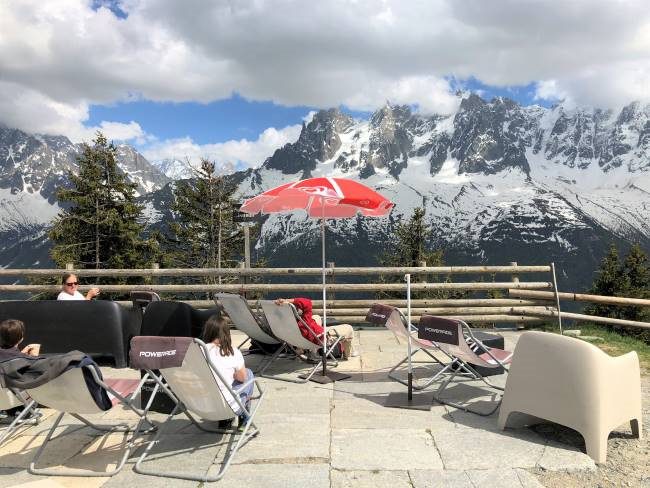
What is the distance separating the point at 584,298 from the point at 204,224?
28.2 m

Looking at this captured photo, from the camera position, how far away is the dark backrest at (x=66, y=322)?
624 centimetres

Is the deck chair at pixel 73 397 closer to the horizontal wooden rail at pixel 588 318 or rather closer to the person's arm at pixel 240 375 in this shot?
the person's arm at pixel 240 375

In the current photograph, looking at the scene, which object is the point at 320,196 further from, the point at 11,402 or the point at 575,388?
the point at 11,402

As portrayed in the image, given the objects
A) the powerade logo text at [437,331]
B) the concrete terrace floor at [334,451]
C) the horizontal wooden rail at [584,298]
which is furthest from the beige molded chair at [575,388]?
the horizontal wooden rail at [584,298]

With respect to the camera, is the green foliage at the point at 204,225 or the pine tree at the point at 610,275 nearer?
the green foliage at the point at 204,225

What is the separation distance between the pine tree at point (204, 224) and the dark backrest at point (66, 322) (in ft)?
85.5

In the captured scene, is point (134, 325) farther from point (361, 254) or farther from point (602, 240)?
point (602, 240)

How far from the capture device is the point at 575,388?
3.98m

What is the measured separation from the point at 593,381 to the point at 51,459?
4.02 metres

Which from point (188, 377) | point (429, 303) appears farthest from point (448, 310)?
point (188, 377)

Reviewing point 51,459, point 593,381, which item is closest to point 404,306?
point 593,381

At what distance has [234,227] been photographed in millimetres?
34781

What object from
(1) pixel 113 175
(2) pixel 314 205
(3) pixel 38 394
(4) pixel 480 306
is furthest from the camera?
(1) pixel 113 175

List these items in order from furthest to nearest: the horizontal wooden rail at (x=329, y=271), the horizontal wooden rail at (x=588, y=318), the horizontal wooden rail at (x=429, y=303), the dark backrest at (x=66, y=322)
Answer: the horizontal wooden rail at (x=429, y=303)
the horizontal wooden rail at (x=329, y=271)
the horizontal wooden rail at (x=588, y=318)
the dark backrest at (x=66, y=322)
